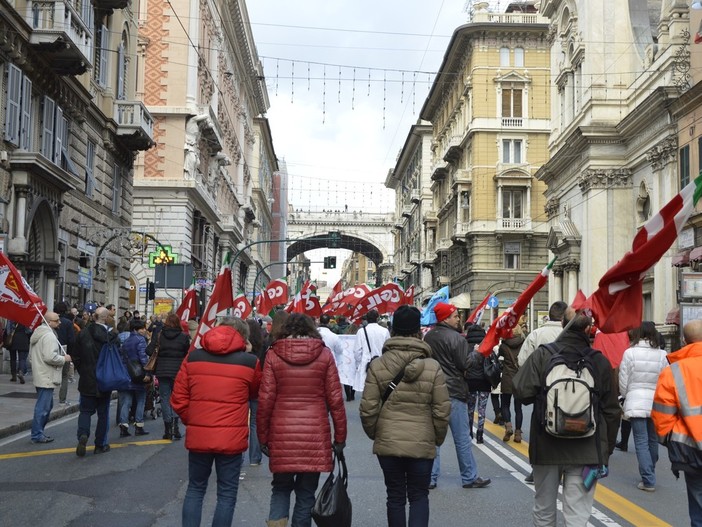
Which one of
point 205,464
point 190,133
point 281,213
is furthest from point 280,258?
point 205,464

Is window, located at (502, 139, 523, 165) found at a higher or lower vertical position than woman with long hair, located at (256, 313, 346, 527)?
higher

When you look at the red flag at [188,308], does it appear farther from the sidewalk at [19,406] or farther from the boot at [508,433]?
the boot at [508,433]

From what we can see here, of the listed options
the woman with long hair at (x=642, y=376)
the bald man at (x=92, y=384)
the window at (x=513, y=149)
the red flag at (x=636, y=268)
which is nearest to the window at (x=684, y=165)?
the woman with long hair at (x=642, y=376)

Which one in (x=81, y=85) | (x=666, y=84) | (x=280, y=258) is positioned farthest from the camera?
(x=280, y=258)

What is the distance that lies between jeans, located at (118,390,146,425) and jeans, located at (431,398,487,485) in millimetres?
5307

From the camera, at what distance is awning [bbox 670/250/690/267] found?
91.8 feet

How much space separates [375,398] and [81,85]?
831 inches

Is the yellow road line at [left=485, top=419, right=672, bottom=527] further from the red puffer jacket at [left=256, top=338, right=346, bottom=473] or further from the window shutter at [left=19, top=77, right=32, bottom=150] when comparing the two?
the window shutter at [left=19, top=77, right=32, bottom=150]

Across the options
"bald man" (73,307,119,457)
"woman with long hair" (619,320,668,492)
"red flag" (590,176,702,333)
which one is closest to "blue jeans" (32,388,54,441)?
"bald man" (73,307,119,457)

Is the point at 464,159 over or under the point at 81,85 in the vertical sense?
over

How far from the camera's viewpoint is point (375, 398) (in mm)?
6297

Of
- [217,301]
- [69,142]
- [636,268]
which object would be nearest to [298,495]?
[636,268]

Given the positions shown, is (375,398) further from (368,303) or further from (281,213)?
(281,213)

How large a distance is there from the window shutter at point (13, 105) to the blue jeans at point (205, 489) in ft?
51.6
